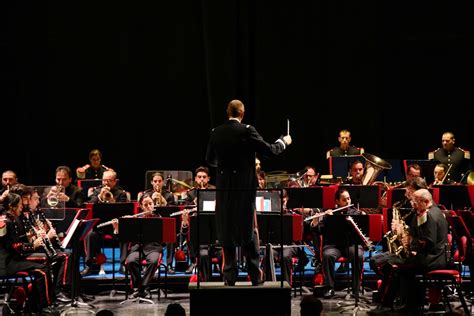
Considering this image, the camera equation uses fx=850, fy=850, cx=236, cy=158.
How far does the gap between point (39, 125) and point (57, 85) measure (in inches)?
30.3

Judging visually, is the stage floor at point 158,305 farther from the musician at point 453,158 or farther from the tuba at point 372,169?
the musician at point 453,158

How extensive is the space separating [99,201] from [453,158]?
5.56 metres

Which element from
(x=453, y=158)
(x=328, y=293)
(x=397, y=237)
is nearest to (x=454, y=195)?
(x=397, y=237)

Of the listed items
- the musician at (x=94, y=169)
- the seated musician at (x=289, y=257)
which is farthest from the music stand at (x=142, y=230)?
the musician at (x=94, y=169)

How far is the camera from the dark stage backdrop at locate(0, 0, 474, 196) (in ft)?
48.8

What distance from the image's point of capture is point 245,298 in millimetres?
7727

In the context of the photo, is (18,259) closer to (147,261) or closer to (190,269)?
(147,261)

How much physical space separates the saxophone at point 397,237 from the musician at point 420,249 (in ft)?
0.39

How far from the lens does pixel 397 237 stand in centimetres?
944

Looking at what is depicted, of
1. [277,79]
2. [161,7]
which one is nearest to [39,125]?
[161,7]

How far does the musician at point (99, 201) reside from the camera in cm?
1118

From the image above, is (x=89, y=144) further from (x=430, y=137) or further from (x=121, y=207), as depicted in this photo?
(x=430, y=137)

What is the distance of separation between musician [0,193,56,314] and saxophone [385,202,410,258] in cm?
385

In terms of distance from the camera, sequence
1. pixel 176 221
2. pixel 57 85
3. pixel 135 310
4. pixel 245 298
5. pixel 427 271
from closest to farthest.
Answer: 1. pixel 245 298
2. pixel 427 271
3. pixel 135 310
4. pixel 176 221
5. pixel 57 85
